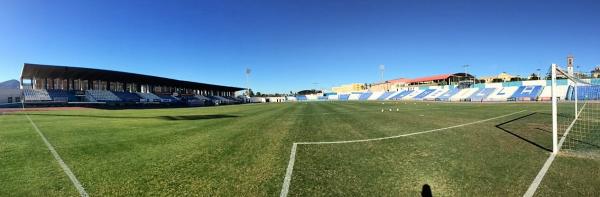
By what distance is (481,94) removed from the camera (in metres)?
68.4

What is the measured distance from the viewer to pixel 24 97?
163 feet

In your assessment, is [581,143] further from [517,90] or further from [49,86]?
[49,86]

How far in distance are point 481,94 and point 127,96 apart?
81.6 metres

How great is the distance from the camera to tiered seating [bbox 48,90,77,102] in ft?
174

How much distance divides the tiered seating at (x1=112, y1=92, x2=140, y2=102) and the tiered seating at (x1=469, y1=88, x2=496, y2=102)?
76514mm

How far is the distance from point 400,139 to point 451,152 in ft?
7.76

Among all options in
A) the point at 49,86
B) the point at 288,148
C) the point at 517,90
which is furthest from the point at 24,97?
the point at 517,90

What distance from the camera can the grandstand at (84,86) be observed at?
168ft

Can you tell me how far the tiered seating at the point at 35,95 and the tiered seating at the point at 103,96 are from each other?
7.22 m

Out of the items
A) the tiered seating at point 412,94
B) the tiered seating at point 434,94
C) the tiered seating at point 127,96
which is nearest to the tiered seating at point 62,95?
the tiered seating at point 127,96

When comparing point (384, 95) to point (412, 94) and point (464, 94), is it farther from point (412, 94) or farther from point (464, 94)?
point (464, 94)

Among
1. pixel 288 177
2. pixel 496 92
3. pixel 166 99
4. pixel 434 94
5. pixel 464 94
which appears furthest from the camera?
pixel 434 94

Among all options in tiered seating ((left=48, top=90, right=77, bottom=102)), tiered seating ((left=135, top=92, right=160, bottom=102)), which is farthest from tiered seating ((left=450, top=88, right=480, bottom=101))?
tiered seating ((left=48, top=90, right=77, bottom=102))

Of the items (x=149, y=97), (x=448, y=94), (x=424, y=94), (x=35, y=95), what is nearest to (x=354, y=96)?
(x=424, y=94)
